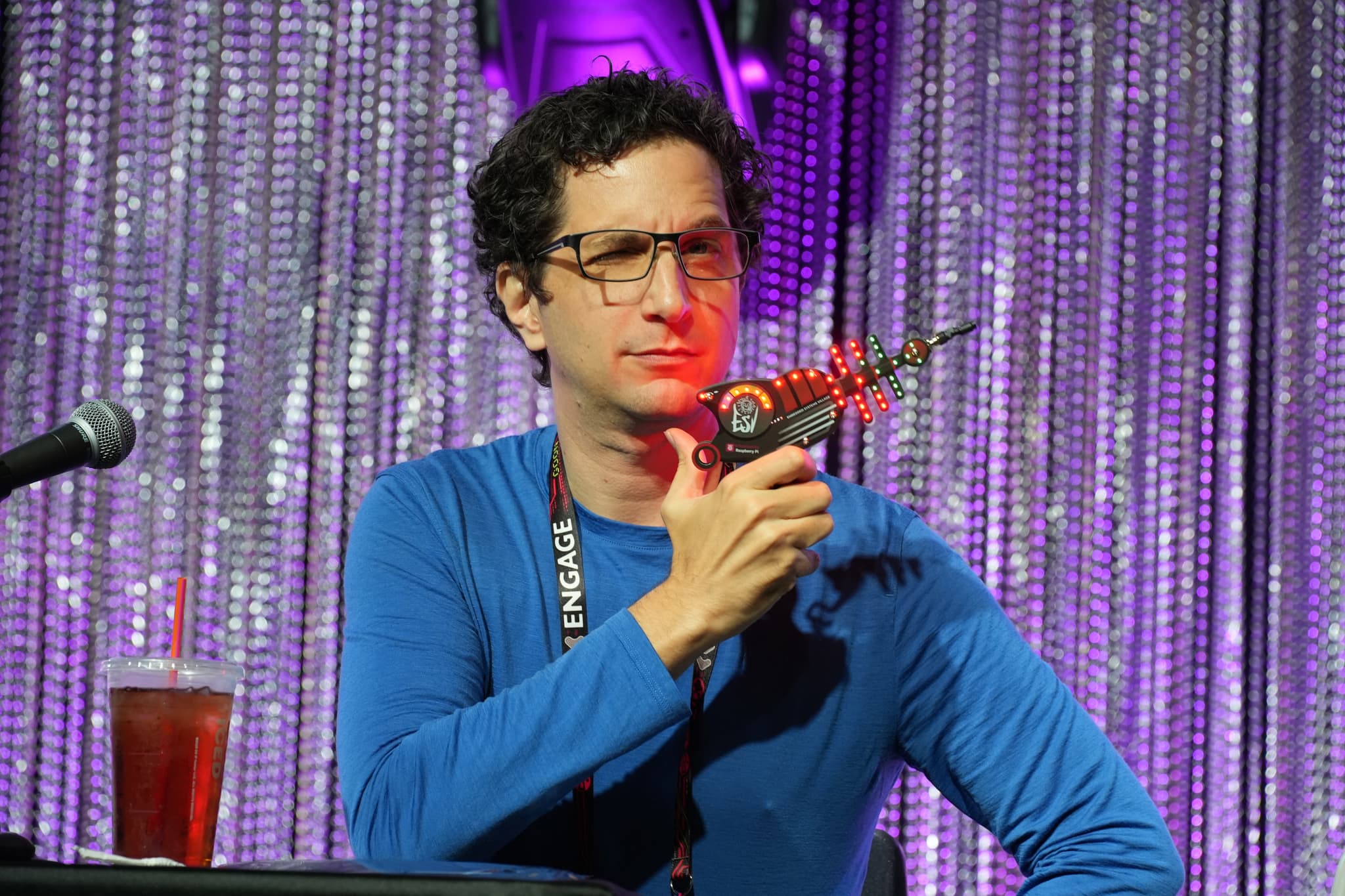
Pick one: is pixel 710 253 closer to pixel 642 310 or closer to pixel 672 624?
pixel 642 310

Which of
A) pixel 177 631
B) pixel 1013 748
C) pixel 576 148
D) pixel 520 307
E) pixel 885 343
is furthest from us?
pixel 885 343

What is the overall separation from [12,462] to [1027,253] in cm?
177

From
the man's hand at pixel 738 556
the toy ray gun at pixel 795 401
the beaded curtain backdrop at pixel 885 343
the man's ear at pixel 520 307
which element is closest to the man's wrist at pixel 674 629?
the man's hand at pixel 738 556

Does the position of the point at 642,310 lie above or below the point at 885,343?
below

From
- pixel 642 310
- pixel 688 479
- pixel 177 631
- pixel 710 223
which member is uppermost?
pixel 710 223

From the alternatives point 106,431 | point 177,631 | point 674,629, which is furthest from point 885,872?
point 106,431

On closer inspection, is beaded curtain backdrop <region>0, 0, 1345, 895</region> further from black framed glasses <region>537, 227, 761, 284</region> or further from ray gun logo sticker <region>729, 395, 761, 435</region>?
ray gun logo sticker <region>729, 395, 761, 435</region>

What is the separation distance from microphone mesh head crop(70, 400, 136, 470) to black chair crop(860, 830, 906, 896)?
2.93 feet

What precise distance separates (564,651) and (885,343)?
1171mm

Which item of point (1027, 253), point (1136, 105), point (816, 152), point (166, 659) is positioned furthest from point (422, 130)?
point (166, 659)

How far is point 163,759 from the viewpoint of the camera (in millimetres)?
974

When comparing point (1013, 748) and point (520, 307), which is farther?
point (520, 307)

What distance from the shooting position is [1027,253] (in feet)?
7.17

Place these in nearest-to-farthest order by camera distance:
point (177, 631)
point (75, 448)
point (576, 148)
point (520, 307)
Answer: point (75, 448)
point (177, 631)
point (576, 148)
point (520, 307)
